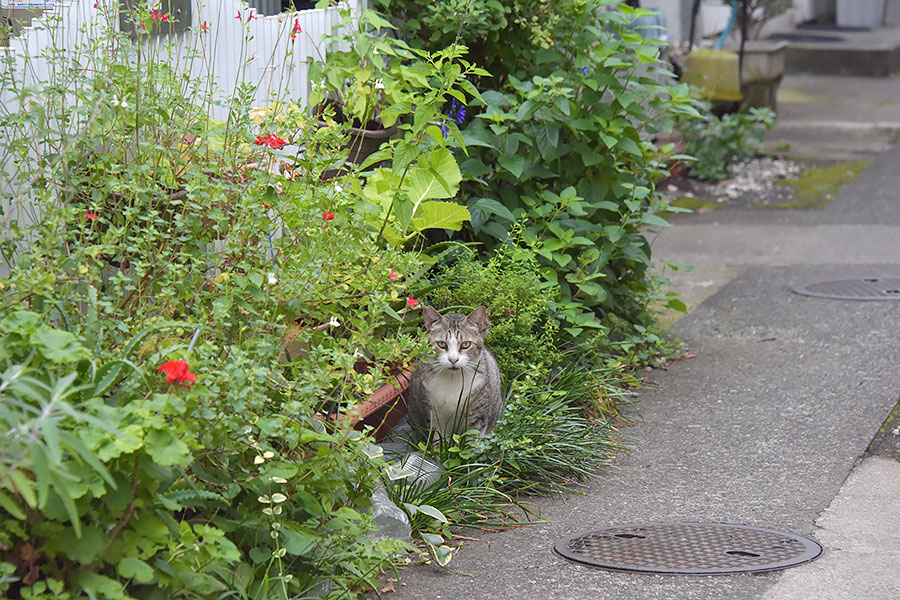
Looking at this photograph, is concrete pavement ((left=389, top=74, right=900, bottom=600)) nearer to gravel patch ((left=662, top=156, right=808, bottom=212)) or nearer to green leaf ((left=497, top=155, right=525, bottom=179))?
green leaf ((left=497, top=155, right=525, bottom=179))

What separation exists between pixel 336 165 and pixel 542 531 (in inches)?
58.4

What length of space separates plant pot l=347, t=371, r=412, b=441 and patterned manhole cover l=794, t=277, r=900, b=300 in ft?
11.1

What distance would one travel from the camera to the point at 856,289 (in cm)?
720

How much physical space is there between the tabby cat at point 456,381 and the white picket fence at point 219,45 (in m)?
1.05

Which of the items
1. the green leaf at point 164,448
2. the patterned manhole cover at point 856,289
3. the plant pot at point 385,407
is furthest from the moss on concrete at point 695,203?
the green leaf at point 164,448

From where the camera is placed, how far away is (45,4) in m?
4.22

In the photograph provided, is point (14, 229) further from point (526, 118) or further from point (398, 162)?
point (526, 118)

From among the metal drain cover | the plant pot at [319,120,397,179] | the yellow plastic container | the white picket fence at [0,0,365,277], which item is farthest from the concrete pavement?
the yellow plastic container

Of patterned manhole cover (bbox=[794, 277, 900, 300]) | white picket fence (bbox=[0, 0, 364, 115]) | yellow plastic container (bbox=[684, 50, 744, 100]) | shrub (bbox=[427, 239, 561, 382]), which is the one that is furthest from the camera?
yellow plastic container (bbox=[684, 50, 744, 100])

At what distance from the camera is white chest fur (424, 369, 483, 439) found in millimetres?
4438

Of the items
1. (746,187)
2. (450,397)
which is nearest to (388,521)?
(450,397)

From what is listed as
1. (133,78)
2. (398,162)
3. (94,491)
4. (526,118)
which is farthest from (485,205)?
(94,491)

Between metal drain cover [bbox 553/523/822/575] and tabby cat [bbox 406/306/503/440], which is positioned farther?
tabby cat [bbox 406/306/503/440]

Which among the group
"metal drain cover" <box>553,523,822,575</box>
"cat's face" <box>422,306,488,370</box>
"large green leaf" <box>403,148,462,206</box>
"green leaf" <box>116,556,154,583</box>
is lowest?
"metal drain cover" <box>553,523,822,575</box>
